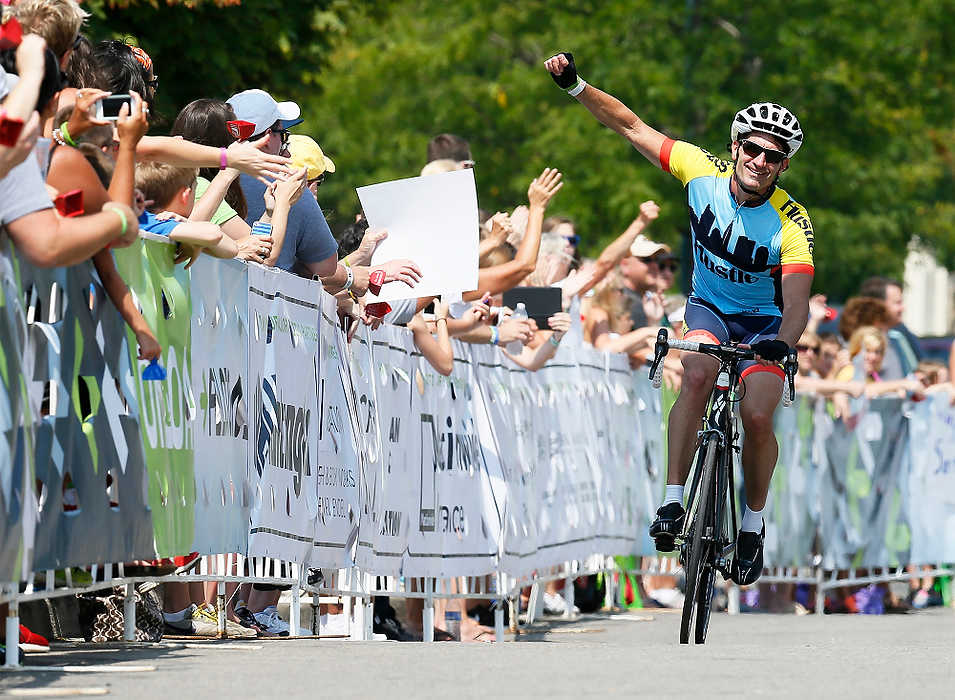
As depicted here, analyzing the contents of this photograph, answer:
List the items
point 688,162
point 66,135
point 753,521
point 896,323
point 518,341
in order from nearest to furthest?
point 66,135 → point 753,521 → point 688,162 → point 518,341 → point 896,323

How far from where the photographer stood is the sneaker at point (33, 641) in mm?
7777

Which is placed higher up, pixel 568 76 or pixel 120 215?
pixel 568 76

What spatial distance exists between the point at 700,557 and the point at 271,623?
1.92 metres

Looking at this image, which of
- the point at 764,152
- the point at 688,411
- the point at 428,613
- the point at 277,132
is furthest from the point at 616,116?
the point at 428,613

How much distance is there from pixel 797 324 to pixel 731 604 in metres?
6.31

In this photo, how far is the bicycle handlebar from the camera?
969 cm

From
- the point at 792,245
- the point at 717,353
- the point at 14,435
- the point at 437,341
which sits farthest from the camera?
the point at 437,341

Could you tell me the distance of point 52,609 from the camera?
8539 millimetres

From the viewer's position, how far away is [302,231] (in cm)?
954

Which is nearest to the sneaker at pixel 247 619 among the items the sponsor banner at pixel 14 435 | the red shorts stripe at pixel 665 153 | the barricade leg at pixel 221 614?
the barricade leg at pixel 221 614

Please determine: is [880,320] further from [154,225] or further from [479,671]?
[479,671]

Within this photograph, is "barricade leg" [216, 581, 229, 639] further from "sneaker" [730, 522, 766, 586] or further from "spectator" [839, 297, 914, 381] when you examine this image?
"spectator" [839, 297, 914, 381]

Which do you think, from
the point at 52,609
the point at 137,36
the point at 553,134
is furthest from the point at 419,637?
the point at 553,134

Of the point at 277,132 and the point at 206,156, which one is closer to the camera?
the point at 206,156
